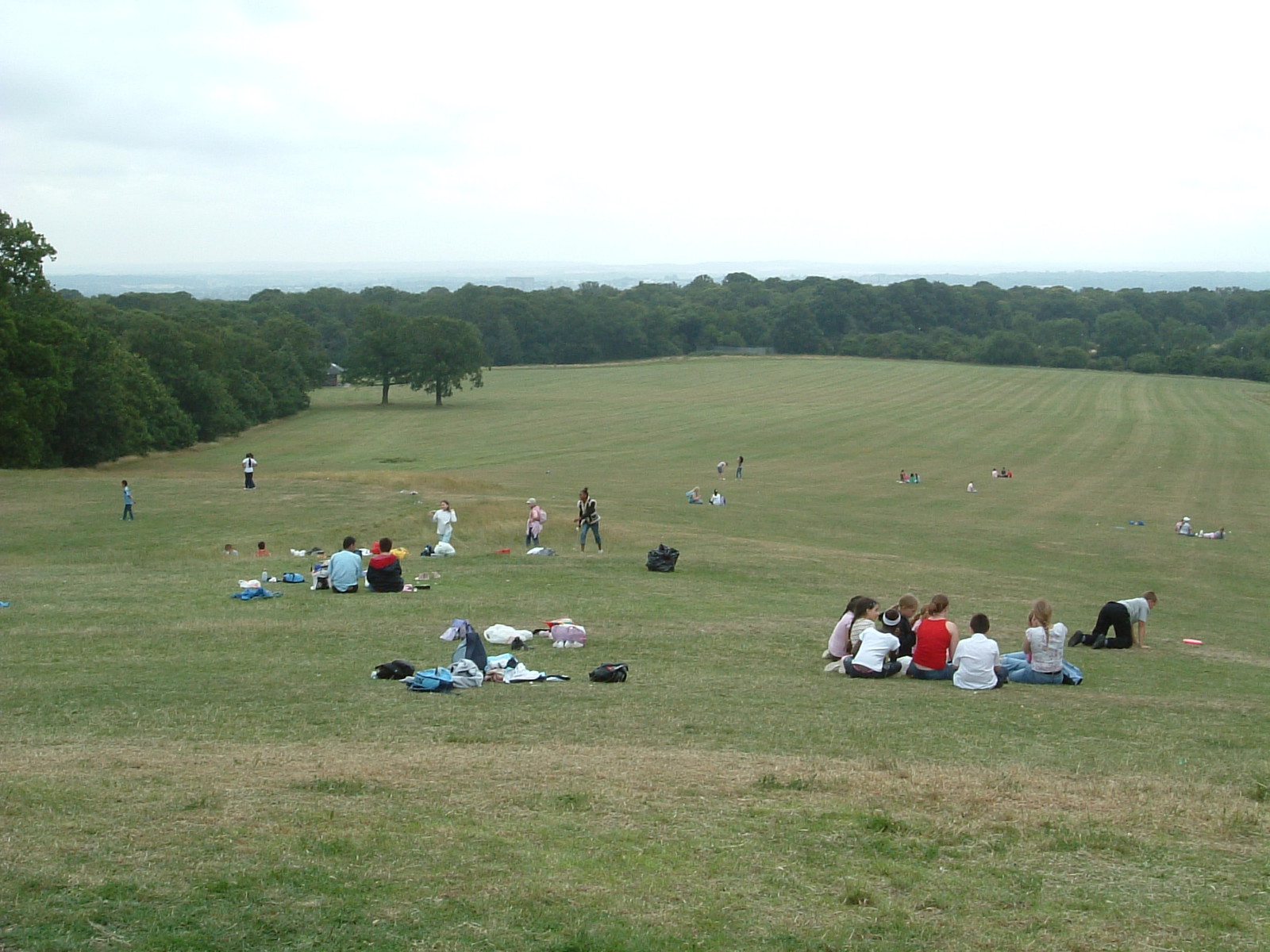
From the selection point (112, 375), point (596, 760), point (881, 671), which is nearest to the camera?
point (596, 760)

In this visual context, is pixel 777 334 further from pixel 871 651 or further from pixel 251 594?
pixel 871 651

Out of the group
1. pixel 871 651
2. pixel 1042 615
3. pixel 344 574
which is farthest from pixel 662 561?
Answer: pixel 1042 615

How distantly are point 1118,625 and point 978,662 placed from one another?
19.7ft

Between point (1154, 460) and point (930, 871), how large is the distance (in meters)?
71.8

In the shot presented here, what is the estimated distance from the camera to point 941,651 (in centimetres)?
1617

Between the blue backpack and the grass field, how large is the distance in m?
0.22

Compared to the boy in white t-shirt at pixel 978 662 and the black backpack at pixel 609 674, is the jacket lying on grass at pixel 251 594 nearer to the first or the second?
the black backpack at pixel 609 674

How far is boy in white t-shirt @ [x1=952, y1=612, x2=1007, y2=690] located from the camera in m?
15.6

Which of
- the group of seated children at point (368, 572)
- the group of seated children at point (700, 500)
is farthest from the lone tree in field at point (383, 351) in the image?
the group of seated children at point (368, 572)

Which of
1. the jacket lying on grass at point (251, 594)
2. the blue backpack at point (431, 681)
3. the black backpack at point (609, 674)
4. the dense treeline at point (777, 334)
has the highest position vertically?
the dense treeline at point (777, 334)

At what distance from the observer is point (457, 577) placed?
24.9m

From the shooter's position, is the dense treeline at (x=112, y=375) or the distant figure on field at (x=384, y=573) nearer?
the distant figure on field at (x=384, y=573)

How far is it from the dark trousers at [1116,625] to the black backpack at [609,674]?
9.65 meters

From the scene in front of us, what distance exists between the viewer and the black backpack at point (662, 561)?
89.4ft
